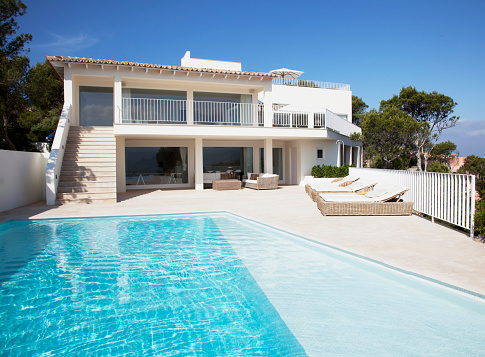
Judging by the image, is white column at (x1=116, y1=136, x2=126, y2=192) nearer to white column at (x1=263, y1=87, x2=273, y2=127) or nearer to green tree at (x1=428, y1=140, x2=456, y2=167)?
white column at (x1=263, y1=87, x2=273, y2=127)

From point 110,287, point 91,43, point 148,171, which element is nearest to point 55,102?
point 91,43

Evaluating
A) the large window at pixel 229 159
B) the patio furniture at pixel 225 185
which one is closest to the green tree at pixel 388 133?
the large window at pixel 229 159

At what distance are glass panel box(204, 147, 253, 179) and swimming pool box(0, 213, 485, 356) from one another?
1369 centimetres

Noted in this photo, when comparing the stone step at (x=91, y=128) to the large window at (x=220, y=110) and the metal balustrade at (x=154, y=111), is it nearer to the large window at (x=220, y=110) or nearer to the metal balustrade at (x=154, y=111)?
the metal balustrade at (x=154, y=111)

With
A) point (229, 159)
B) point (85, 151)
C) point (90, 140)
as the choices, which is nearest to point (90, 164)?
point (85, 151)

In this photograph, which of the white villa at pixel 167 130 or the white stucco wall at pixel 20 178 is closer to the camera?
the white stucco wall at pixel 20 178

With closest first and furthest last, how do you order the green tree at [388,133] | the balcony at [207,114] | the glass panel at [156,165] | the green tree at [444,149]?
the balcony at [207,114] < the glass panel at [156,165] < the green tree at [388,133] < the green tree at [444,149]

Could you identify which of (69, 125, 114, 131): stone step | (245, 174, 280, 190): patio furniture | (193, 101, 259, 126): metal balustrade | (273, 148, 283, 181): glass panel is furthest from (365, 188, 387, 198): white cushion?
(69, 125, 114, 131): stone step

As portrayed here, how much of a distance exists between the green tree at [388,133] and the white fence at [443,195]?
1480cm

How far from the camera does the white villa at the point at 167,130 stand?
13719 mm

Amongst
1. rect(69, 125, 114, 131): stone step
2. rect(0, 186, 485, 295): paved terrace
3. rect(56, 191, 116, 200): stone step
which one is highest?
rect(69, 125, 114, 131): stone step

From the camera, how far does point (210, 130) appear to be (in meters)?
16.2

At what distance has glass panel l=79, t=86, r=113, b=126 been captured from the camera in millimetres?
17047

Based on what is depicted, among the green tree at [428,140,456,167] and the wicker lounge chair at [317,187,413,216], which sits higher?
the green tree at [428,140,456,167]
